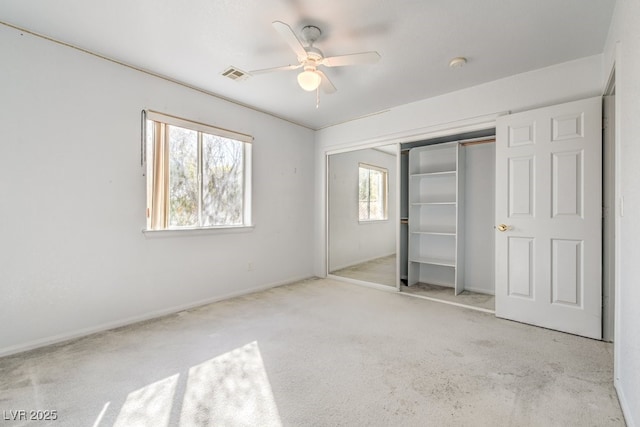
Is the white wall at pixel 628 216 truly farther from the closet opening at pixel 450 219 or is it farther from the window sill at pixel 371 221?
the window sill at pixel 371 221

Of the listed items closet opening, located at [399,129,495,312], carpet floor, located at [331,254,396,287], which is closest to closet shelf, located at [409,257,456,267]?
closet opening, located at [399,129,495,312]

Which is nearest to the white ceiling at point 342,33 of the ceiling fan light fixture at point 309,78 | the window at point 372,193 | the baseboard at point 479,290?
the ceiling fan light fixture at point 309,78

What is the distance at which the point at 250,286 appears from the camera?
403 cm

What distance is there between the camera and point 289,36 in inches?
77.5

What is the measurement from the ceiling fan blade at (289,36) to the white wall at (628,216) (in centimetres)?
Answer: 186

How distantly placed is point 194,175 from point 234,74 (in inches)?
49.1

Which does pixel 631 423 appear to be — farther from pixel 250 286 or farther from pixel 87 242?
pixel 87 242

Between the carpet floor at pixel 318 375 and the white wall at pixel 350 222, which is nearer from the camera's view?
the carpet floor at pixel 318 375

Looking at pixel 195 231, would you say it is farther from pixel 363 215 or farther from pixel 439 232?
pixel 363 215

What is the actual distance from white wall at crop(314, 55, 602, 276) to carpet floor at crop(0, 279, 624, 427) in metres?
2.25

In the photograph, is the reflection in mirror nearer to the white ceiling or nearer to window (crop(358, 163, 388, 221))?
window (crop(358, 163, 388, 221))

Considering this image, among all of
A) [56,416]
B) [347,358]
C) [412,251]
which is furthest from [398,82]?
[56,416]

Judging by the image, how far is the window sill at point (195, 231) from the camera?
308cm

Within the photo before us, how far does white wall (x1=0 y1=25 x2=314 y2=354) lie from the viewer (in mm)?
2312
